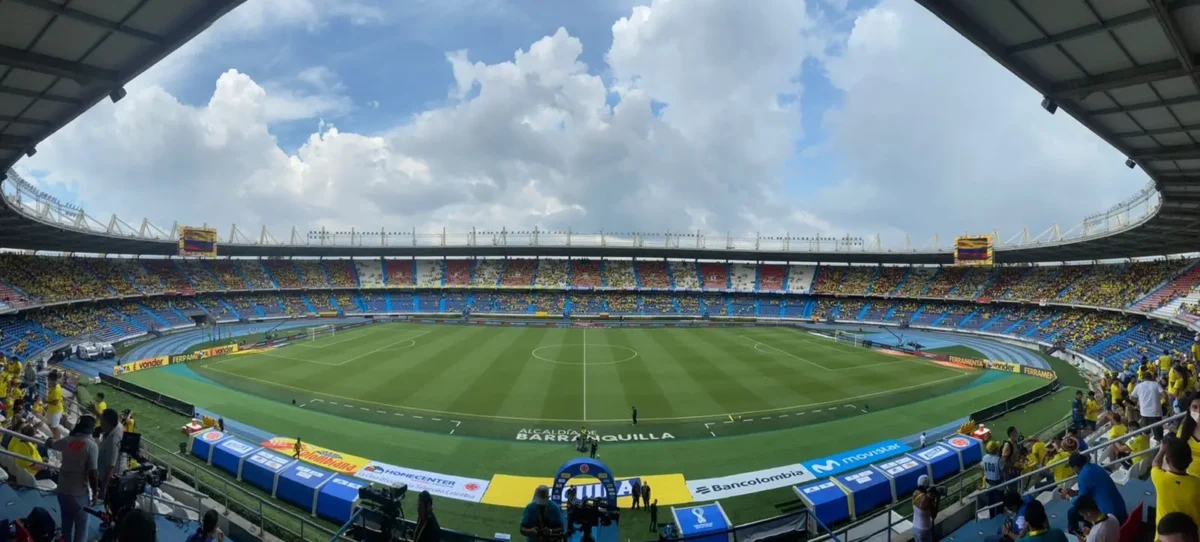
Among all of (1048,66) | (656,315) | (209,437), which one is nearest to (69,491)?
(209,437)

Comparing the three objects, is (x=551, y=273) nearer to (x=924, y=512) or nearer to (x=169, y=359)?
(x=169, y=359)

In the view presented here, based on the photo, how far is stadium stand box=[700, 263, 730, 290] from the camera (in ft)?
231

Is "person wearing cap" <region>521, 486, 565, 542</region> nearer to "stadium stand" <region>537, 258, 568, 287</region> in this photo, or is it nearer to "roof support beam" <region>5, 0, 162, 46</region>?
"roof support beam" <region>5, 0, 162, 46</region>

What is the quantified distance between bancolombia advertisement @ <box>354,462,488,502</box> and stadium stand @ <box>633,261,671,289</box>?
54993 millimetres

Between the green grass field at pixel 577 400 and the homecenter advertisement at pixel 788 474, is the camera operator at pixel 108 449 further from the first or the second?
the homecenter advertisement at pixel 788 474

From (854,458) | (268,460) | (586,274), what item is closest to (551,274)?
(586,274)

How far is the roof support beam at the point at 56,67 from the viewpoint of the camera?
29.6 feet

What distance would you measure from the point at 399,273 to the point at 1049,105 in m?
72.2

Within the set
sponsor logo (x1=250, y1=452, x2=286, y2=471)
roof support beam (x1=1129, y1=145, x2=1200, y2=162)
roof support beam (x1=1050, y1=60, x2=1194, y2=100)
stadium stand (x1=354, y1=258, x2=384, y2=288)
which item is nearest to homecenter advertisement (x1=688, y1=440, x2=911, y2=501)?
roof support beam (x1=1129, y1=145, x2=1200, y2=162)

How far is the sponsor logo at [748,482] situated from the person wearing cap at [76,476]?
13839mm

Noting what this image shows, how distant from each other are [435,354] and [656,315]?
32428 millimetres

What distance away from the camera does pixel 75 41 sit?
29.8 feet

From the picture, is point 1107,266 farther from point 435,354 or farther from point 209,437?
point 209,437

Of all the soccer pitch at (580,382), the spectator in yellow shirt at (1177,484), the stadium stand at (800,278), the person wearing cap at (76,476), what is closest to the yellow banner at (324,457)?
the soccer pitch at (580,382)
